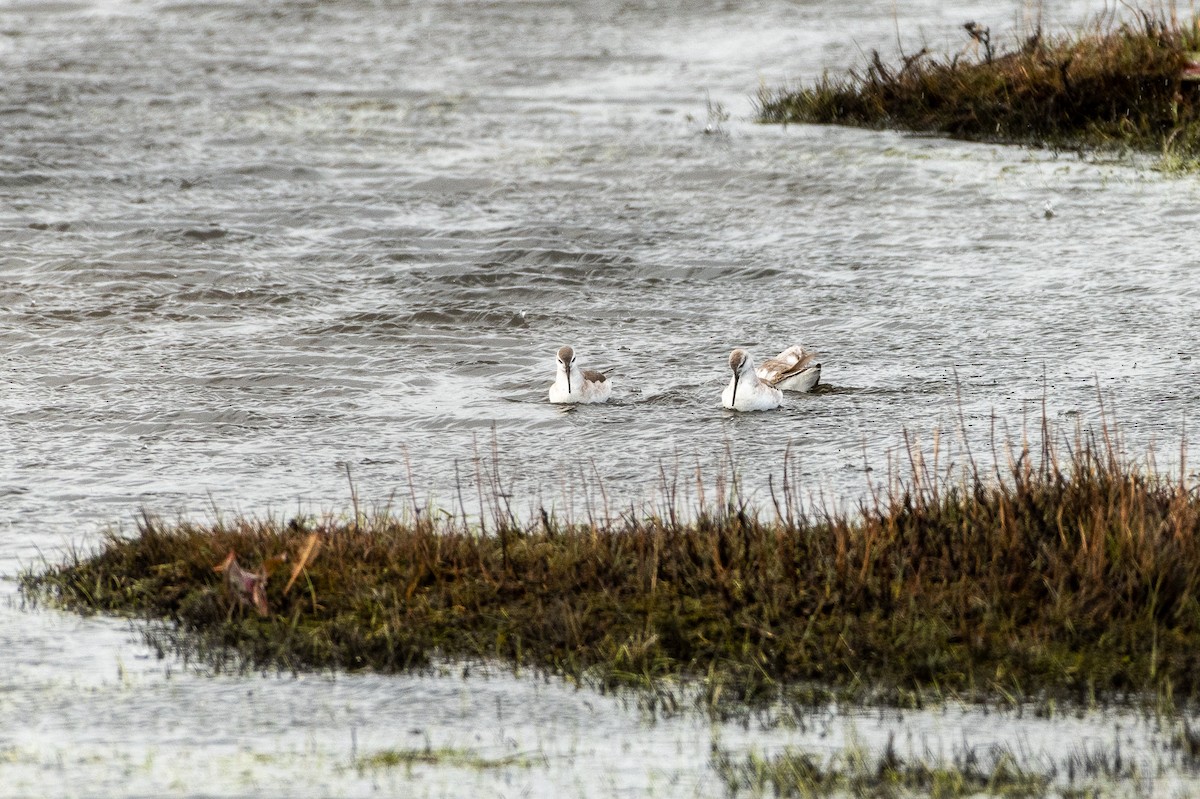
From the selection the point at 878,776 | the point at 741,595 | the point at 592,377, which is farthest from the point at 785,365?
the point at 878,776

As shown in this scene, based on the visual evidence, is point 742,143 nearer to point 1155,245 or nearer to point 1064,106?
point 1064,106

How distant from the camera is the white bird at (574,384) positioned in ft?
35.0

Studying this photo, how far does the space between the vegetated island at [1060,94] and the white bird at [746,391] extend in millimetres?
7843

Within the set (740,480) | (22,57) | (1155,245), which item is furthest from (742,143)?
(22,57)

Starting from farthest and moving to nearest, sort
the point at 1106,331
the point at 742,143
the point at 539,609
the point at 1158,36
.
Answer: the point at 742,143
the point at 1158,36
the point at 1106,331
the point at 539,609

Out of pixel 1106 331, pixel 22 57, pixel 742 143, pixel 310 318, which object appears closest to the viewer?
pixel 1106 331

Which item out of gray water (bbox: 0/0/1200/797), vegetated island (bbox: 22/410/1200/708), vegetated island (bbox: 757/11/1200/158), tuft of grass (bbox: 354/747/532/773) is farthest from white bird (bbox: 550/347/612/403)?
vegetated island (bbox: 757/11/1200/158)

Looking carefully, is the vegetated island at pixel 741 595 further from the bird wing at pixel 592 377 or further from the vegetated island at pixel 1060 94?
the vegetated island at pixel 1060 94

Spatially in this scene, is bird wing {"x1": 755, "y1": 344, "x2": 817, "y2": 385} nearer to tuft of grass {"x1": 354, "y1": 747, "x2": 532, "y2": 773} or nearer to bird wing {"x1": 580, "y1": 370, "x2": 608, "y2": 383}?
bird wing {"x1": 580, "y1": 370, "x2": 608, "y2": 383}

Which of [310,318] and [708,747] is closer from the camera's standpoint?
[708,747]

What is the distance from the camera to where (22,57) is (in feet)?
81.3

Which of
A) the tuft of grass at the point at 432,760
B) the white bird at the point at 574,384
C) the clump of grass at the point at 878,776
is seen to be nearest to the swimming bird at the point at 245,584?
the tuft of grass at the point at 432,760

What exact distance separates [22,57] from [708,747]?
21.4 meters

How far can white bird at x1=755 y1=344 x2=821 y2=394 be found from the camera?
1077 centimetres
